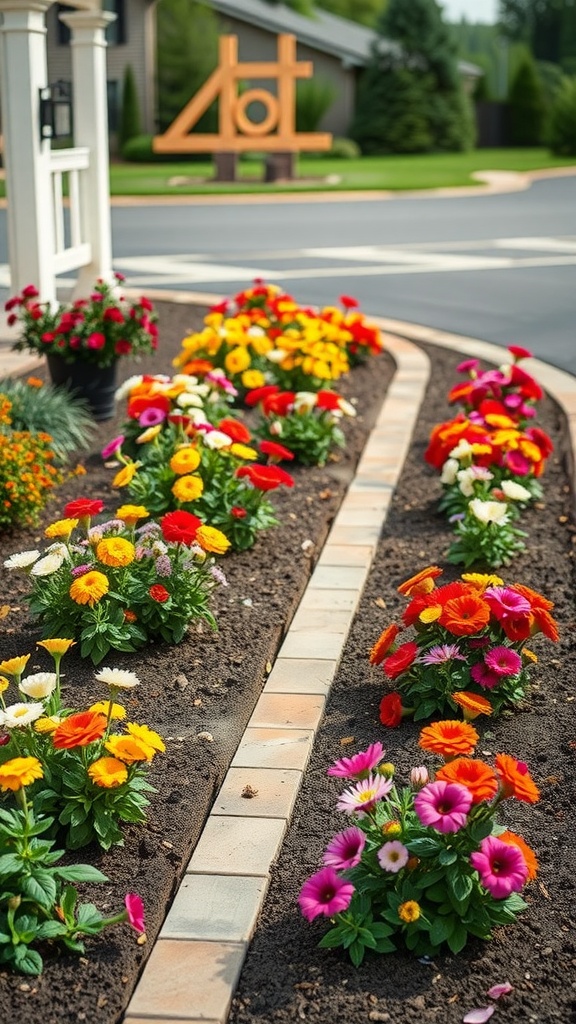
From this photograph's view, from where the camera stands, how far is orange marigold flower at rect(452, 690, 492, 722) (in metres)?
2.88

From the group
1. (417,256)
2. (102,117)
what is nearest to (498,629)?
(102,117)

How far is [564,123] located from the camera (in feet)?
105

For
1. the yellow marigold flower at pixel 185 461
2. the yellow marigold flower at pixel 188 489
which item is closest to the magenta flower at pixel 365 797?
the yellow marigold flower at pixel 188 489

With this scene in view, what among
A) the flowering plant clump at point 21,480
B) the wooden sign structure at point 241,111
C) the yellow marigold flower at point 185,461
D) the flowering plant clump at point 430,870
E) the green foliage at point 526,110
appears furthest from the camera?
the green foliage at point 526,110

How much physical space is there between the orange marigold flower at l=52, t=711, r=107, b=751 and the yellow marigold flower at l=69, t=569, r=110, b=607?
2.42 ft

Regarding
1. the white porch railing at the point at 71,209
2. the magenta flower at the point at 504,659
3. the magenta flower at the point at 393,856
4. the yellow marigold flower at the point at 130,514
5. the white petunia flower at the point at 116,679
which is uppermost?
the white porch railing at the point at 71,209

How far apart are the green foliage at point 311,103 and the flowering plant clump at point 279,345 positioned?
28094 mm

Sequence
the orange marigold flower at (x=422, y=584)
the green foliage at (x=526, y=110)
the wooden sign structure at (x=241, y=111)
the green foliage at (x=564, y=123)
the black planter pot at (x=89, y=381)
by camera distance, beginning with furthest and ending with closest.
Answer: the green foliage at (x=526, y=110) → the green foliage at (x=564, y=123) → the wooden sign structure at (x=241, y=111) → the black planter pot at (x=89, y=381) → the orange marigold flower at (x=422, y=584)

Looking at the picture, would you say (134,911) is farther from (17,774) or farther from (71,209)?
(71,209)

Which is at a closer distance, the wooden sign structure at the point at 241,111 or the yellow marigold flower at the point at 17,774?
the yellow marigold flower at the point at 17,774

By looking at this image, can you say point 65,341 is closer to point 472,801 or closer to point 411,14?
point 472,801

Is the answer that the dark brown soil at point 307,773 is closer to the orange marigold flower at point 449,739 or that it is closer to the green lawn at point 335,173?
the orange marigold flower at point 449,739

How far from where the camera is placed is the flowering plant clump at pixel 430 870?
2.27 m

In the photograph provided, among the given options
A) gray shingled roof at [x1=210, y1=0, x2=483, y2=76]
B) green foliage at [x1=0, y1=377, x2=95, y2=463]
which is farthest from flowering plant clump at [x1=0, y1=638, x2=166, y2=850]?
gray shingled roof at [x1=210, y1=0, x2=483, y2=76]
